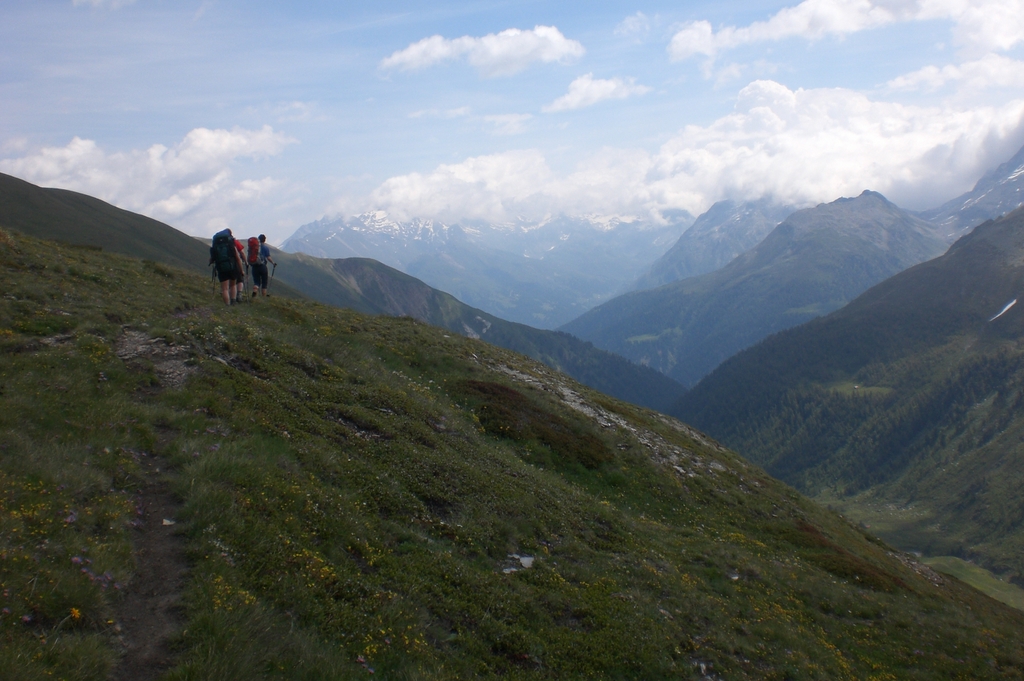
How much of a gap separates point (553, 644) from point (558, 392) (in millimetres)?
25826

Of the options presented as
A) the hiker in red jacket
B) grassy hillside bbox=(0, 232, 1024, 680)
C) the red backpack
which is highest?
the red backpack

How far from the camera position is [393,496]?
14.9 meters

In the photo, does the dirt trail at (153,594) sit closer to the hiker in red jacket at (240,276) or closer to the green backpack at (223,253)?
the green backpack at (223,253)

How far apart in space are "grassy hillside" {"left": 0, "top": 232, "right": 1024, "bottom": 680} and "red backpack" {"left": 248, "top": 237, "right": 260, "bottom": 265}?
464cm

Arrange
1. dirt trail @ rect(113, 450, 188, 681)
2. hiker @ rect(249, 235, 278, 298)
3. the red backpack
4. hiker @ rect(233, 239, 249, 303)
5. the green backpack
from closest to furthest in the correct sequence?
dirt trail @ rect(113, 450, 188, 681) < the green backpack < hiker @ rect(233, 239, 249, 303) < the red backpack < hiker @ rect(249, 235, 278, 298)

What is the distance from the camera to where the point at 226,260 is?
27875mm

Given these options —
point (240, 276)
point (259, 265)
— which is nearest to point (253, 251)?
point (259, 265)

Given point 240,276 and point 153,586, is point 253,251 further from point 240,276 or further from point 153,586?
point 153,586

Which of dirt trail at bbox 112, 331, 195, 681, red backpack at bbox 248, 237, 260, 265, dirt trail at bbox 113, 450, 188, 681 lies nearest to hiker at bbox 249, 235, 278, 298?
red backpack at bbox 248, 237, 260, 265

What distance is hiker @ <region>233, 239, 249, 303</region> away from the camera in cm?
2839

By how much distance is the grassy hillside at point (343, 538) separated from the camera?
28.7ft

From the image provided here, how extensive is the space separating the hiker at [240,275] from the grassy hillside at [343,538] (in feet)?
6.78

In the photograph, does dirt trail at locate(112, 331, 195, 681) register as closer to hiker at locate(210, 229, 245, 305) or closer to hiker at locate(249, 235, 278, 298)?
hiker at locate(210, 229, 245, 305)

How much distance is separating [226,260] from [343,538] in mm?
20576
